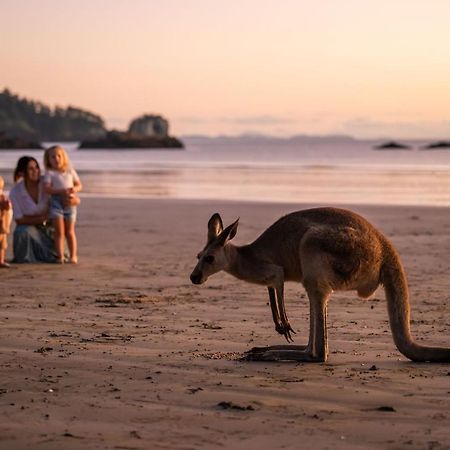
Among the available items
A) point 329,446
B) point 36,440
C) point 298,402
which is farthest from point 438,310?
point 36,440

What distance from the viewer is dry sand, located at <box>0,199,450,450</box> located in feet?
12.6

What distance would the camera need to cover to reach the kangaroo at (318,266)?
16.2 feet

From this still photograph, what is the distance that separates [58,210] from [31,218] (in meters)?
0.36

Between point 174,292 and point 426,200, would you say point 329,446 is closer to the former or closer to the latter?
point 174,292

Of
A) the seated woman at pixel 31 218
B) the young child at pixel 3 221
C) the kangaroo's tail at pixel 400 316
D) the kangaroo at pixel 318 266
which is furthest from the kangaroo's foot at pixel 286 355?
the seated woman at pixel 31 218

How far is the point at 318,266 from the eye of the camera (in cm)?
491

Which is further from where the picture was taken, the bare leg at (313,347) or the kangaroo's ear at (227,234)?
the kangaroo's ear at (227,234)

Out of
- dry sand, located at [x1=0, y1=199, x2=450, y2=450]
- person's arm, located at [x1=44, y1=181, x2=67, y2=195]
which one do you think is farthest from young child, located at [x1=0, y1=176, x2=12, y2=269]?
person's arm, located at [x1=44, y1=181, x2=67, y2=195]

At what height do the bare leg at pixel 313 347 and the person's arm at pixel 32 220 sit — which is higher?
the person's arm at pixel 32 220

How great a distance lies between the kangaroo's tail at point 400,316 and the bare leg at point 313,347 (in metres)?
0.36

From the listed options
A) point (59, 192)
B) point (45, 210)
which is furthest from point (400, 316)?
point (45, 210)

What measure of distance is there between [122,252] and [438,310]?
475cm

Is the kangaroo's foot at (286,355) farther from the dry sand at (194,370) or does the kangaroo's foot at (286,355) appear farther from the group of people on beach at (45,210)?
the group of people on beach at (45,210)

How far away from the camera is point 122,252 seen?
1097cm
